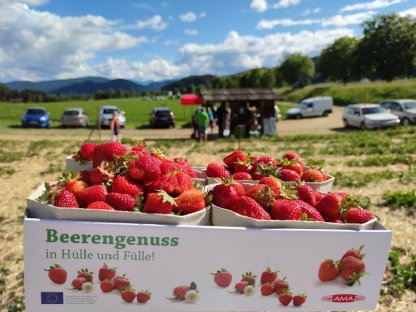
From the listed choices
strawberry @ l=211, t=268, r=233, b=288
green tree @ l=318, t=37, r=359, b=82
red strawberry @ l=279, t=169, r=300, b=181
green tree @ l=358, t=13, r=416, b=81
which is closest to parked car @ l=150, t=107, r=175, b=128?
red strawberry @ l=279, t=169, r=300, b=181

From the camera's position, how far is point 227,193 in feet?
9.26

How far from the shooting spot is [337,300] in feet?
8.55

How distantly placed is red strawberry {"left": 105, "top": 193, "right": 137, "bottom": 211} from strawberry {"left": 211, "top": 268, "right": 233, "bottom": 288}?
2.21 feet

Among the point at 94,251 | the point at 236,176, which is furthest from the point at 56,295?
the point at 236,176

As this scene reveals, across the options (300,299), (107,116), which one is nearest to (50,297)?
(300,299)

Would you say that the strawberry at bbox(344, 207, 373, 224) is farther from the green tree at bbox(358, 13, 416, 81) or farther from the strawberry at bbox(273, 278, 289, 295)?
the green tree at bbox(358, 13, 416, 81)

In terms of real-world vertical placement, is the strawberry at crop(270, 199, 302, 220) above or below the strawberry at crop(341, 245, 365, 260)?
above

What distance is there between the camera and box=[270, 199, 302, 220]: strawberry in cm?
262

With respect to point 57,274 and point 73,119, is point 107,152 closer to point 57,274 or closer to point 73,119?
point 57,274

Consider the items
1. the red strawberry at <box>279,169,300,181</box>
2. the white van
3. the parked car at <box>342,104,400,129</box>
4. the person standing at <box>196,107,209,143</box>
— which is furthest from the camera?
the white van

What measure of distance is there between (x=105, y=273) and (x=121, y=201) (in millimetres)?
456

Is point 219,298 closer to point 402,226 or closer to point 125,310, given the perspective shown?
point 125,310

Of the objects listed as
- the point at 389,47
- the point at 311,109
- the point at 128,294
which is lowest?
the point at 128,294

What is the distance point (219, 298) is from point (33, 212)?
1.29 meters
